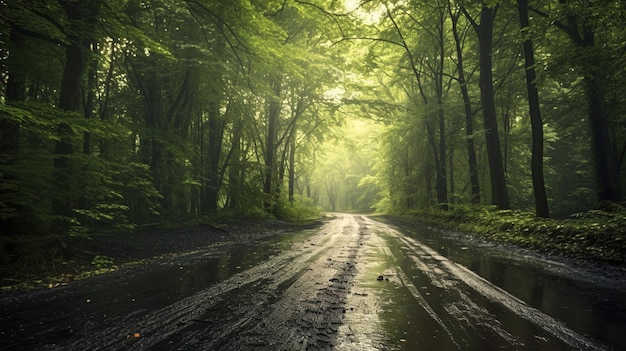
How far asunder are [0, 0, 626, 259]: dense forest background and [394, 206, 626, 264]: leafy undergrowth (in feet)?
3.82

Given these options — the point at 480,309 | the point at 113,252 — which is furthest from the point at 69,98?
the point at 480,309

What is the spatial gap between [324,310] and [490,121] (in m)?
13.8

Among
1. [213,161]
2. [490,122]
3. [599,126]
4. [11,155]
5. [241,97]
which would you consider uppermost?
[241,97]

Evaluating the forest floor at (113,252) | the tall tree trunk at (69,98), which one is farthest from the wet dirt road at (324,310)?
the tall tree trunk at (69,98)

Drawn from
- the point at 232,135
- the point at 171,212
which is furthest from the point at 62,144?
the point at 232,135

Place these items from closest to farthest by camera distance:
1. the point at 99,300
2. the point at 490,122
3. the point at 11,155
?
1. the point at 99,300
2. the point at 11,155
3. the point at 490,122

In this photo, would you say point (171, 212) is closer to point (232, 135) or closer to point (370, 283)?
point (232, 135)

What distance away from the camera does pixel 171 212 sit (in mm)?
12719

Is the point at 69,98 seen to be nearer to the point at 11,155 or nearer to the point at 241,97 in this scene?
the point at 11,155

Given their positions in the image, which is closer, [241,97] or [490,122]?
[241,97]

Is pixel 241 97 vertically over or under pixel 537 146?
over

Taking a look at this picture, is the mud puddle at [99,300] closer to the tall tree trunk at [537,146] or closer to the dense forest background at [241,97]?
the dense forest background at [241,97]

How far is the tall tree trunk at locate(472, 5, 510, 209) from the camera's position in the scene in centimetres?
1336

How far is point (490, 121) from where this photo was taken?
1399 cm
